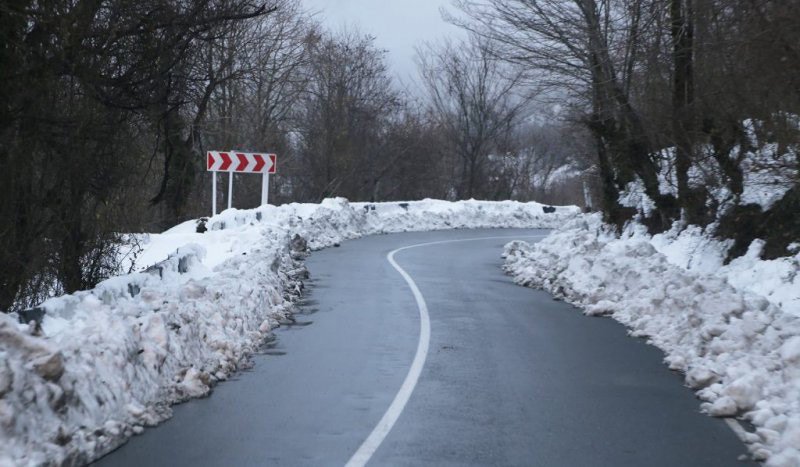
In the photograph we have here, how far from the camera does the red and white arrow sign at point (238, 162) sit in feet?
88.3

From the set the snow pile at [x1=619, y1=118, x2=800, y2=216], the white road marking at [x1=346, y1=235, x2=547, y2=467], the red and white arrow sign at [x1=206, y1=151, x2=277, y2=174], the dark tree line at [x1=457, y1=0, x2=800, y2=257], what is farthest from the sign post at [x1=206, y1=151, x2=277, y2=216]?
the snow pile at [x1=619, y1=118, x2=800, y2=216]

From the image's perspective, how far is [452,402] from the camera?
8.98 m

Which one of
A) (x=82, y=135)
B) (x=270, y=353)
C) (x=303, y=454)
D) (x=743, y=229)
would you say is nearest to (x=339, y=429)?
(x=303, y=454)

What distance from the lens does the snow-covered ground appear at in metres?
6.59

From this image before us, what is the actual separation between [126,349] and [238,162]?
20003 millimetres

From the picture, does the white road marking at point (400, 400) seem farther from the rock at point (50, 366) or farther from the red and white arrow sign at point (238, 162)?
the red and white arrow sign at point (238, 162)

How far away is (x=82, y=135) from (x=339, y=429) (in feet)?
16.4

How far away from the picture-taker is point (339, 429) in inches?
311

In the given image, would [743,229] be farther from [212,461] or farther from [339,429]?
[212,461]

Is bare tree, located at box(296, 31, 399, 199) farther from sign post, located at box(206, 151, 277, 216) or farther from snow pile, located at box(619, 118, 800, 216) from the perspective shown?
snow pile, located at box(619, 118, 800, 216)

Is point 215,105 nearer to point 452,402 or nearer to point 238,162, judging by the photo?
point 238,162

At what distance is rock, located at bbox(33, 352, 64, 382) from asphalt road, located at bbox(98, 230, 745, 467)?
724 mm

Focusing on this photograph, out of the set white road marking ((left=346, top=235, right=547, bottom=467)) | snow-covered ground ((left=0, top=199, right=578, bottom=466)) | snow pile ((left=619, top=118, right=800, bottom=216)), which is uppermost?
snow pile ((left=619, top=118, right=800, bottom=216))

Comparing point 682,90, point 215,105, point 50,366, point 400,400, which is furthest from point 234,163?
point 50,366
